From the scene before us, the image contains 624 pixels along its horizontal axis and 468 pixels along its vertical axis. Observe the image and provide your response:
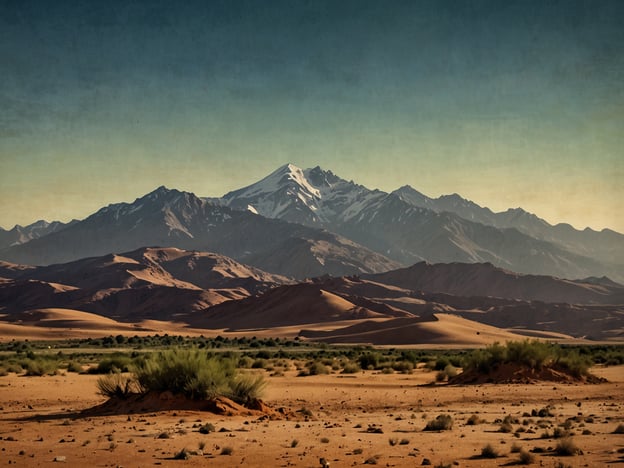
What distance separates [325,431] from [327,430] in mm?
244

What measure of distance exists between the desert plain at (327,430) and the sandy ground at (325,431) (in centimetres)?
A: 4

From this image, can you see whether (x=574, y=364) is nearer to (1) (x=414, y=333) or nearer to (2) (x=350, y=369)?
(2) (x=350, y=369)

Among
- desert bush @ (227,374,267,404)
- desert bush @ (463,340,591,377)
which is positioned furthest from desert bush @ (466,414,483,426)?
desert bush @ (463,340,591,377)

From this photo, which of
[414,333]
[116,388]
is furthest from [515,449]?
[414,333]

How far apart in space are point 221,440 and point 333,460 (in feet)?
12.0

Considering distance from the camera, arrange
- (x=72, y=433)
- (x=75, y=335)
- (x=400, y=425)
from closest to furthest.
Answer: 1. (x=72, y=433)
2. (x=400, y=425)
3. (x=75, y=335)

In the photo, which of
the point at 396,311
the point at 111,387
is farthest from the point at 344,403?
the point at 396,311

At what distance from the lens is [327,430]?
70.4 feet

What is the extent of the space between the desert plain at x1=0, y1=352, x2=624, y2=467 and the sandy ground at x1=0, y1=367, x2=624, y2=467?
35 millimetres

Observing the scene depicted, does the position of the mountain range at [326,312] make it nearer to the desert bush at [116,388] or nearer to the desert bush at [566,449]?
the desert bush at [116,388]

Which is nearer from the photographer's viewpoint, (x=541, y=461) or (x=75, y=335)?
(x=541, y=461)

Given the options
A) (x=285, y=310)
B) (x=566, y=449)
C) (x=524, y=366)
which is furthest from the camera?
(x=285, y=310)

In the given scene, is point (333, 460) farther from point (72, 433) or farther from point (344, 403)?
point (344, 403)

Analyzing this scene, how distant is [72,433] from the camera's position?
2088cm
